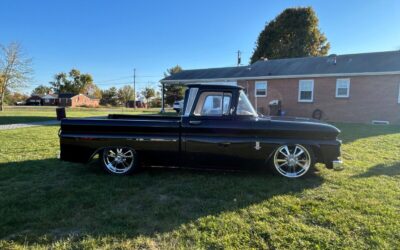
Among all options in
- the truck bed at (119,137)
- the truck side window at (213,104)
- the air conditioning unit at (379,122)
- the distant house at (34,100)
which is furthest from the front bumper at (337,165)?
the distant house at (34,100)

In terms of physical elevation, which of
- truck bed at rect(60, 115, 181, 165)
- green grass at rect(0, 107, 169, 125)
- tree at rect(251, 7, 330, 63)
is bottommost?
green grass at rect(0, 107, 169, 125)

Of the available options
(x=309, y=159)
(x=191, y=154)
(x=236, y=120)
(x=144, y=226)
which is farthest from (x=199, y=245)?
(x=309, y=159)

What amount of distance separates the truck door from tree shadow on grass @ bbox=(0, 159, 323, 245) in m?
0.33

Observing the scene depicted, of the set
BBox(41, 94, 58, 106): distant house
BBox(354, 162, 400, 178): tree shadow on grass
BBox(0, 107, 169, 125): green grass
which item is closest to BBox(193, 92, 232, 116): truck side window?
BBox(354, 162, 400, 178): tree shadow on grass

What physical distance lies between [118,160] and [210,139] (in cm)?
171

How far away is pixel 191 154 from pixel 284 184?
5.28 ft

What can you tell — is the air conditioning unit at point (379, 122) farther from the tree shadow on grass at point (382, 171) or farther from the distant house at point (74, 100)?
the distant house at point (74, 100)

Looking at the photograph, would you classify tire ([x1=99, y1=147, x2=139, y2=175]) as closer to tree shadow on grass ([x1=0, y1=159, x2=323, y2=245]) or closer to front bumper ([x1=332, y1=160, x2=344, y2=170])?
tree shadow on grass ([x1=0, y1=159, x2=323, y2=245])

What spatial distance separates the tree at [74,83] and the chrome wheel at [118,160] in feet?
285

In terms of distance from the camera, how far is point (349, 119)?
54.9 ft

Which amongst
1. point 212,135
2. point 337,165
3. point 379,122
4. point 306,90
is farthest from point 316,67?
point 212,135

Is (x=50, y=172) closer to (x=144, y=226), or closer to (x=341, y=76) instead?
(x=144, y=226)

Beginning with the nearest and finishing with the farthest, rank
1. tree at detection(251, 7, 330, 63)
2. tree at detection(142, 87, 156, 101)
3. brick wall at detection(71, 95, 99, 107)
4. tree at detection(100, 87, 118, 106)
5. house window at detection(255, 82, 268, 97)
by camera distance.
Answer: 1. house window at detection(255, 82, 268, 97)
2. tree at detection(251, 7, 330, 63)
3. brick wall at detection(71, 95, 99, 107)
4. tree at detection(142, 87, 156, 101)
5. tree at detection(100, 87, 118, 106)

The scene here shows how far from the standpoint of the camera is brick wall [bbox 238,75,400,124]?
607 inches
